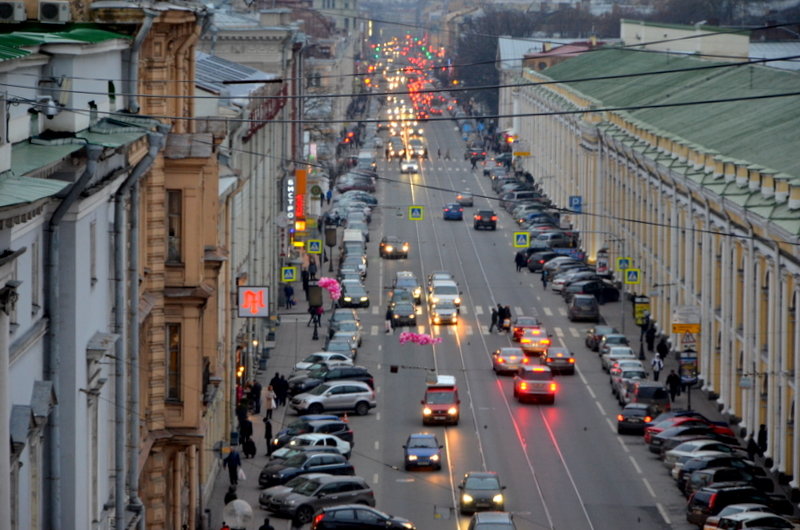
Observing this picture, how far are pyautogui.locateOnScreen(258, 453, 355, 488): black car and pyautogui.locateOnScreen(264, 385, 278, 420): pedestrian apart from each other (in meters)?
6.12

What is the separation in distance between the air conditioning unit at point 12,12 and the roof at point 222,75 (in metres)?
27.8

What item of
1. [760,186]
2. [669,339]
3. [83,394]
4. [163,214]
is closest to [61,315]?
[83,394]

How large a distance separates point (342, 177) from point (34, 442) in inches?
4570

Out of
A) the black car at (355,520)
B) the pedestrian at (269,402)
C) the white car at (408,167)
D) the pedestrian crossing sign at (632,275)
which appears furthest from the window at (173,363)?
the white car at (408,167)

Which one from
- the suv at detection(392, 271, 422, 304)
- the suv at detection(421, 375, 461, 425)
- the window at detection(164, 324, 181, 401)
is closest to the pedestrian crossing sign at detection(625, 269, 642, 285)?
the suv at detection(392, 271, 422, 304)

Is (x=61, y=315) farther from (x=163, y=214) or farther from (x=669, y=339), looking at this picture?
(x=669, y=339)

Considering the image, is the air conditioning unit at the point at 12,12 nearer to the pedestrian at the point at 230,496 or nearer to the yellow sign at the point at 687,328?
the pedestrian at the point at 230,496

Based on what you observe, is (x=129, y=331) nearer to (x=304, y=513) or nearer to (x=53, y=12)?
(x=53, y=12)

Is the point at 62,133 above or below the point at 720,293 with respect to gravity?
above

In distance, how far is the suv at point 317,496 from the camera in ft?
150

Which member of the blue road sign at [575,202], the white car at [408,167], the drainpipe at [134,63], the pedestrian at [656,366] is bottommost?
the pedestrian at [656,366]

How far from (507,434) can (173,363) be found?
73.9 feet

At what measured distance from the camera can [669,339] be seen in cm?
7581

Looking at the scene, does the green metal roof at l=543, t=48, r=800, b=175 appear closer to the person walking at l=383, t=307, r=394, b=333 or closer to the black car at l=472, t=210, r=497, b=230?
the black car at l=472, t=210, r=497, b=230
